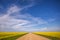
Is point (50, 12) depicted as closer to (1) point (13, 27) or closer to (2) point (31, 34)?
(2) point (31, 34)

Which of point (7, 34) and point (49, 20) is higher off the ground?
point (49, 20)

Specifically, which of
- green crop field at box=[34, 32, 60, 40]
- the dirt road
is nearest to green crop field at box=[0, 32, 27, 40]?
the dirt road

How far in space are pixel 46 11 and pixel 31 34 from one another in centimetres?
63

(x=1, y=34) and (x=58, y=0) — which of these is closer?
(x=1, y=34)

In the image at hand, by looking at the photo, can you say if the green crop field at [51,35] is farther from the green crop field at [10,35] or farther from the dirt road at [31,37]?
the green crop field at [10,35]

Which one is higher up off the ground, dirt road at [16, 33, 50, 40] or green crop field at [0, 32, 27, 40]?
green crop field at [0, 32, 27, 40]

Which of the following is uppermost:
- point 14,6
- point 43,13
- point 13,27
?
point 14,6

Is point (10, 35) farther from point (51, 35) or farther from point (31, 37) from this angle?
point (51, 35)

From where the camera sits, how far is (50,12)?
10.4ft

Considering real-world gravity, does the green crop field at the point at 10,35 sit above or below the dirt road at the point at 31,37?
above

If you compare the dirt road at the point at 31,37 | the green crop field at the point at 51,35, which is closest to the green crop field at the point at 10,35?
the dirt road at the point at 31,37

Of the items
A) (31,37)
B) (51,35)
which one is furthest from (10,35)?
(51,35)

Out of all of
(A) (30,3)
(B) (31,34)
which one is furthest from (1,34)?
(A) (30,3)

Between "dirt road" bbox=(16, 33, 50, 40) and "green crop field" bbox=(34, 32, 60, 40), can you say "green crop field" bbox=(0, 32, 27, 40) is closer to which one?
"dirt road" bbox=(16, 33, 50, 40)
